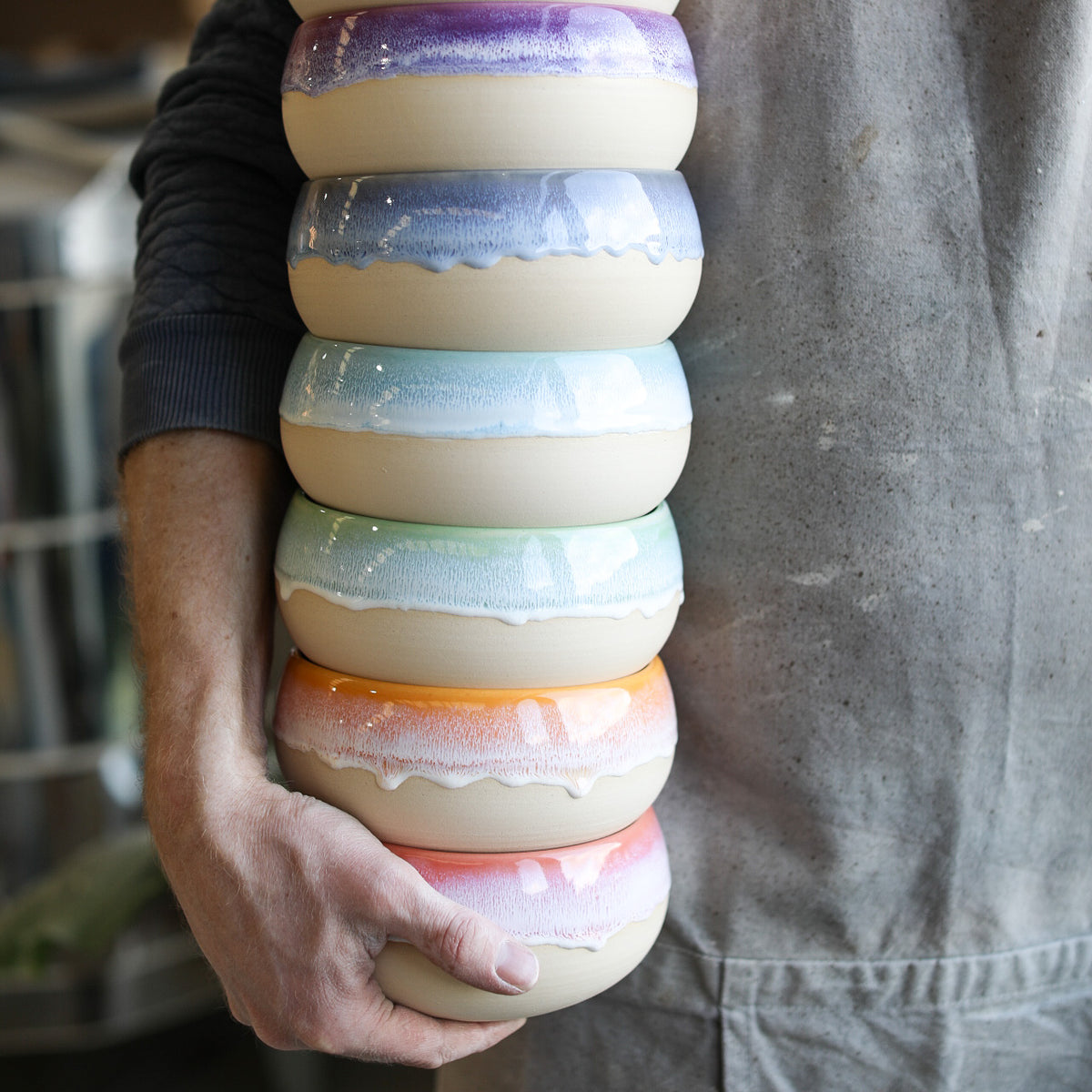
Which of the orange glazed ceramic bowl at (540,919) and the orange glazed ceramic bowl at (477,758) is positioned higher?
the orange glazed ceramic bowl at (477,758)

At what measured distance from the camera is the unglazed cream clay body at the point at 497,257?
46 centimetres

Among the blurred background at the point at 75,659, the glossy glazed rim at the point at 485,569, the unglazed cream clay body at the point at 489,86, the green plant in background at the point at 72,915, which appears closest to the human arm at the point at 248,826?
the glossy glazed rim at the point at 485,569

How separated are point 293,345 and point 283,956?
34 cm

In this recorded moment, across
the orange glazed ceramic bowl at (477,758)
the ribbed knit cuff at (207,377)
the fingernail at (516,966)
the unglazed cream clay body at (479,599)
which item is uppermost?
the ribbed knit cuff at (207,377)

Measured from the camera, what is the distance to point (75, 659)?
5.20 feet

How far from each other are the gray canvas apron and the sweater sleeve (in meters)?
0.24

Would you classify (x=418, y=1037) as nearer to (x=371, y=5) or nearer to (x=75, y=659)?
(x=371, y=5)

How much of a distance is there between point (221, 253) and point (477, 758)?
334mm

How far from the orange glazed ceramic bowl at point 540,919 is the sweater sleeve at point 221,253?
0.28m

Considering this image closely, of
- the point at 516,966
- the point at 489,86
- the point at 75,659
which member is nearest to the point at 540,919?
the point at 516,966

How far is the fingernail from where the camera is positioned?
494 millimetres

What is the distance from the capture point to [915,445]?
23.3 inches

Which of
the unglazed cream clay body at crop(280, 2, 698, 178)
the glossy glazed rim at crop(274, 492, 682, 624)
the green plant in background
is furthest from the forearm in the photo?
the green plant in background

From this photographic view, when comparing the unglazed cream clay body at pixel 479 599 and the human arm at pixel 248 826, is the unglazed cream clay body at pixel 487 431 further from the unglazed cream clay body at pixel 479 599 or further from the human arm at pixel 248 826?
the human arm at pixel 248 826
